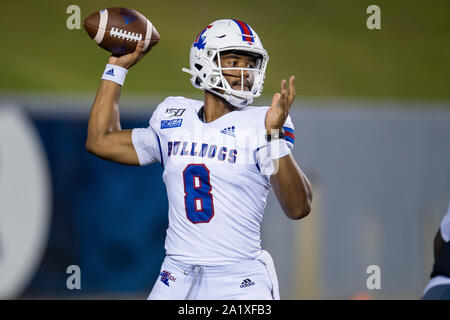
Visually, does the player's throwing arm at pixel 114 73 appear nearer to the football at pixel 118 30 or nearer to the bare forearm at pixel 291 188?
the football at pixel 118 30

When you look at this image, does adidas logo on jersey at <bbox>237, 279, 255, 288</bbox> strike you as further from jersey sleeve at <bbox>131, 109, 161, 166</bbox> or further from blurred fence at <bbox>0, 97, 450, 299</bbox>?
blurred fence at <bbox>0, 97, 450, 299</bbox>

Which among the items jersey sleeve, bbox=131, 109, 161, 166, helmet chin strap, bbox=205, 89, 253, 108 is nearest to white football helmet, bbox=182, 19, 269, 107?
helmet chin strap, bbox=205, 89, 253, 108

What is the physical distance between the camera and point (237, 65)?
4.26m

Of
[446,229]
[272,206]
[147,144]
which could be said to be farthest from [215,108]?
[272,206]

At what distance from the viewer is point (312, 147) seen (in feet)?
32.8

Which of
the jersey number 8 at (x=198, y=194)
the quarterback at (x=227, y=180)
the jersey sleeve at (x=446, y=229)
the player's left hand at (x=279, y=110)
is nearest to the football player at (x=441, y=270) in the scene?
the jersey sleeve at (x=446, y=229)

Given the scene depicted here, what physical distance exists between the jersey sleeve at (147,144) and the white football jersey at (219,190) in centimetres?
27

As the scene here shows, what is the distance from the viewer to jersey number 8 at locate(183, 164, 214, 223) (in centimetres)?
393

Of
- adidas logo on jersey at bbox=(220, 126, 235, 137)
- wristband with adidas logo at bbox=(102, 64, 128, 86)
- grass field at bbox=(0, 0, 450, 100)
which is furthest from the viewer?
grass field at bbox=(0, 0, 450, 100)

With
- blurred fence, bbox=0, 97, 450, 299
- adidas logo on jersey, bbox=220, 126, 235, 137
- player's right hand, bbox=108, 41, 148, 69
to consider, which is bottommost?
blurred fence, bbox=0, 97, 450, 299

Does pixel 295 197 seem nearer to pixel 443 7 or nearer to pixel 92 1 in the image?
pixel 92 1

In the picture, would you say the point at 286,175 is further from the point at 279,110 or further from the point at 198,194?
the point at 198,194

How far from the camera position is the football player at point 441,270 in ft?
12.4
